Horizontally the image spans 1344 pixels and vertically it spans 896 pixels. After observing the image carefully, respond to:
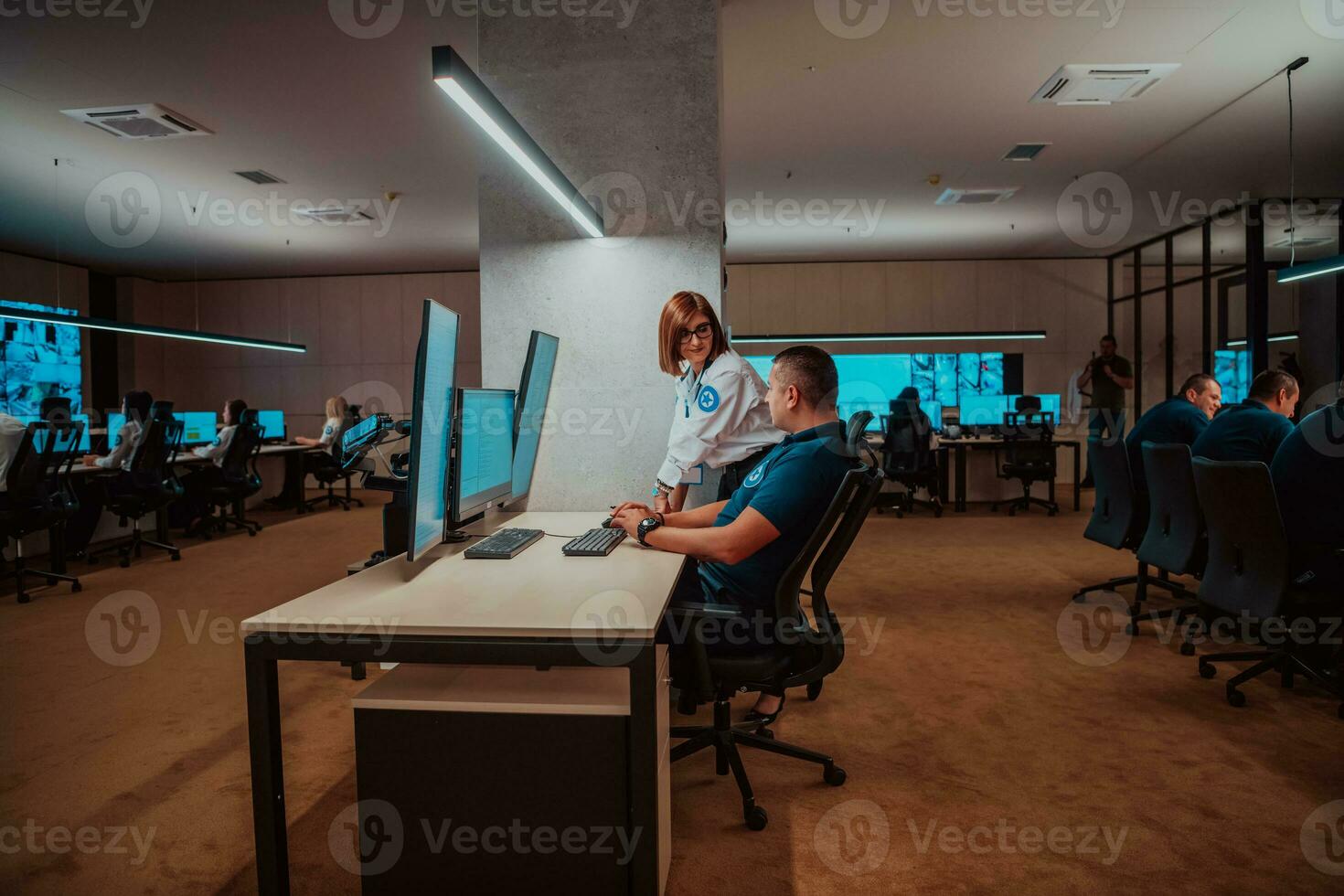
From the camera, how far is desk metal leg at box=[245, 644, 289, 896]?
61.1 inches

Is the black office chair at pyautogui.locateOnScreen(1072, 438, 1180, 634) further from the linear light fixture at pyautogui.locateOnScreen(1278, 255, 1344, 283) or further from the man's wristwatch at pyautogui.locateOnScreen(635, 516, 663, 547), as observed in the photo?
the man's wristwatch at pyautogui.locateOnScreen(635, 516, 663, 547)

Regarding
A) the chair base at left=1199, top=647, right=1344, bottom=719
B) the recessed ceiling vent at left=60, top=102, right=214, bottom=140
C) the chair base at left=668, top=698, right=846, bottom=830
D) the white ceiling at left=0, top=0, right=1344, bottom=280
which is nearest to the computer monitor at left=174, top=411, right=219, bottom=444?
the white ceiling at left=0, top=0, right=1344, bottom=280

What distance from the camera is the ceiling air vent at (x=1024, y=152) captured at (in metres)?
6.29

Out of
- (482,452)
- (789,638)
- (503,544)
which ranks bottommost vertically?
(789,638)

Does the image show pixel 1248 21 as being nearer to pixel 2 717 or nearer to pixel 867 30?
pixel 867 30

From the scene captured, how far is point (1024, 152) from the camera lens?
646 cm

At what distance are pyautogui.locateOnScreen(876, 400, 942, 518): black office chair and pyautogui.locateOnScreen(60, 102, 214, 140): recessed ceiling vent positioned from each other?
6.57 meters

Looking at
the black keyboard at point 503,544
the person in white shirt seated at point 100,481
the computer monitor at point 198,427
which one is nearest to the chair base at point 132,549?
the person in white shirt seated at point 100,481

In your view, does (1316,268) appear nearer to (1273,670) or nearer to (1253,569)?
(1273,670)

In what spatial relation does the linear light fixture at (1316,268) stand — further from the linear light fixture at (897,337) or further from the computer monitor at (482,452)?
the computer monitor at (482,452)

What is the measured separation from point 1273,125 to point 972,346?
5.08 m

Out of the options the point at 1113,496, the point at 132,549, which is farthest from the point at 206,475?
the point at 1113,496

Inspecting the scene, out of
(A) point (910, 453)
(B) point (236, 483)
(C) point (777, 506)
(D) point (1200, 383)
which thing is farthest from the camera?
(A) point (910, 453)

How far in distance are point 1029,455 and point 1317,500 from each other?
19.6 feet
